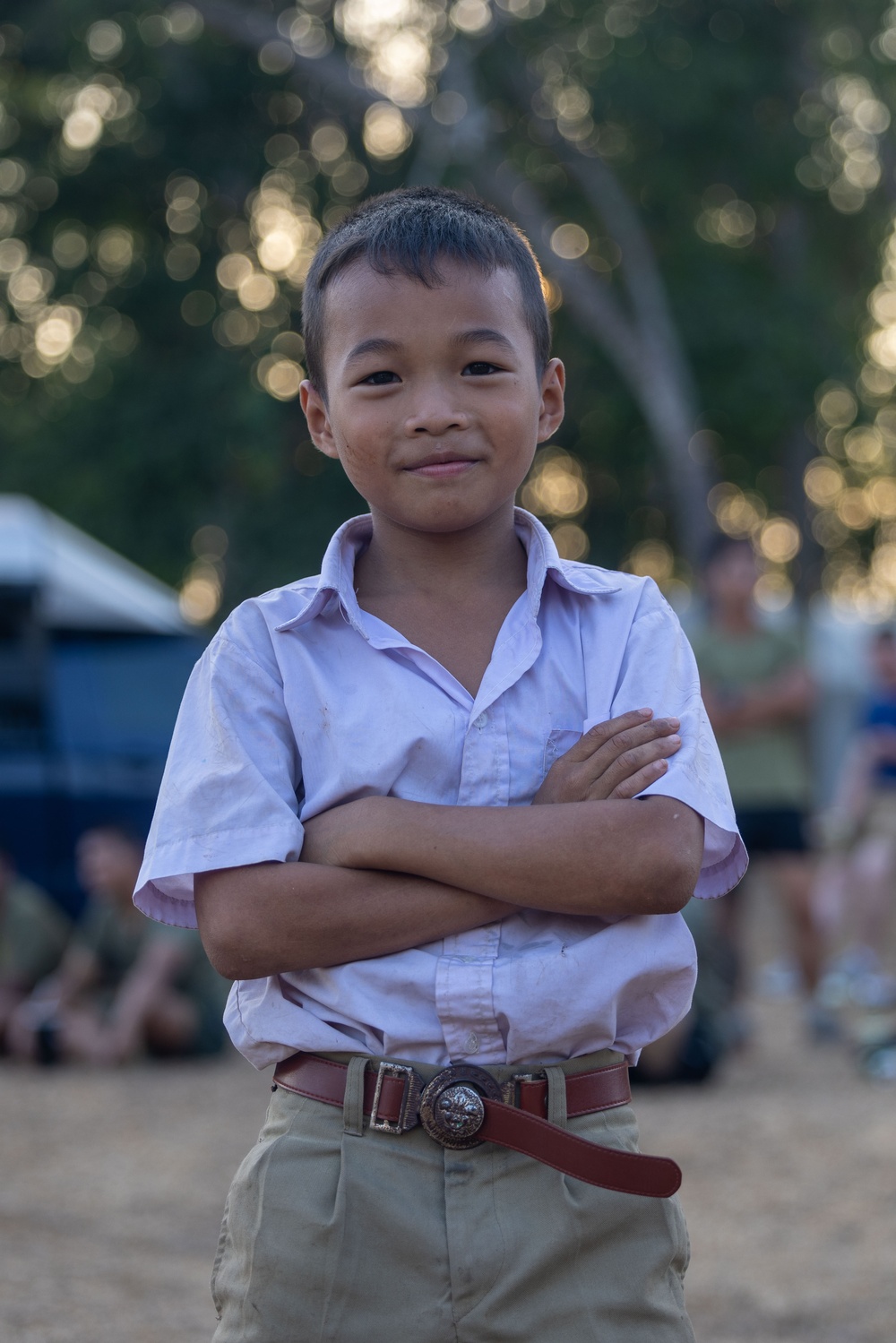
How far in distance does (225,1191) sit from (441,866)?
150 inches

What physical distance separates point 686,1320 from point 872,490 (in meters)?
25.0

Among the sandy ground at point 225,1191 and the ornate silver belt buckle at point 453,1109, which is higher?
the ornate silver belt buckle at point 453,1109

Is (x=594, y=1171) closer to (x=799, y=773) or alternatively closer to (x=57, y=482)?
(x=799, y=773)

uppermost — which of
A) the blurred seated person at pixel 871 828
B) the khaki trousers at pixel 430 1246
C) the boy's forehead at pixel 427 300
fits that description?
the boy's forehead at pixel 427 300

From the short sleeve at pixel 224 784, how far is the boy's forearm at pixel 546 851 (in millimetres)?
99

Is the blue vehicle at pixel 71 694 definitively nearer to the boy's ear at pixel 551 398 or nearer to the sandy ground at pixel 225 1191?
the sandy ground at pixel 225 1191

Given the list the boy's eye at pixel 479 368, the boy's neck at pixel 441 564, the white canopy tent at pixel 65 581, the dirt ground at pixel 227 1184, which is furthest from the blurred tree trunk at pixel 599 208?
the boy's eye at pixel 479 368

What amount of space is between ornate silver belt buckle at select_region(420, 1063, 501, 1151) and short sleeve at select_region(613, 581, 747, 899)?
37 cm

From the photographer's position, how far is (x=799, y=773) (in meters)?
6.77

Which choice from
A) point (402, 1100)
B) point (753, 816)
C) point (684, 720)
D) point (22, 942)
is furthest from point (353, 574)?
point (22, 942)

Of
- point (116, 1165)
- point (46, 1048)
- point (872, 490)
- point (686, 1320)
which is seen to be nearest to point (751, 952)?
point (46, 1048)

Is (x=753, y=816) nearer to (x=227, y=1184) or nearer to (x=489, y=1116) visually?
(x=227, y=1184)

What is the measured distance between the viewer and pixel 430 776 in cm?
175

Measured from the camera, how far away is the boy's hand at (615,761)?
1.70 metres
